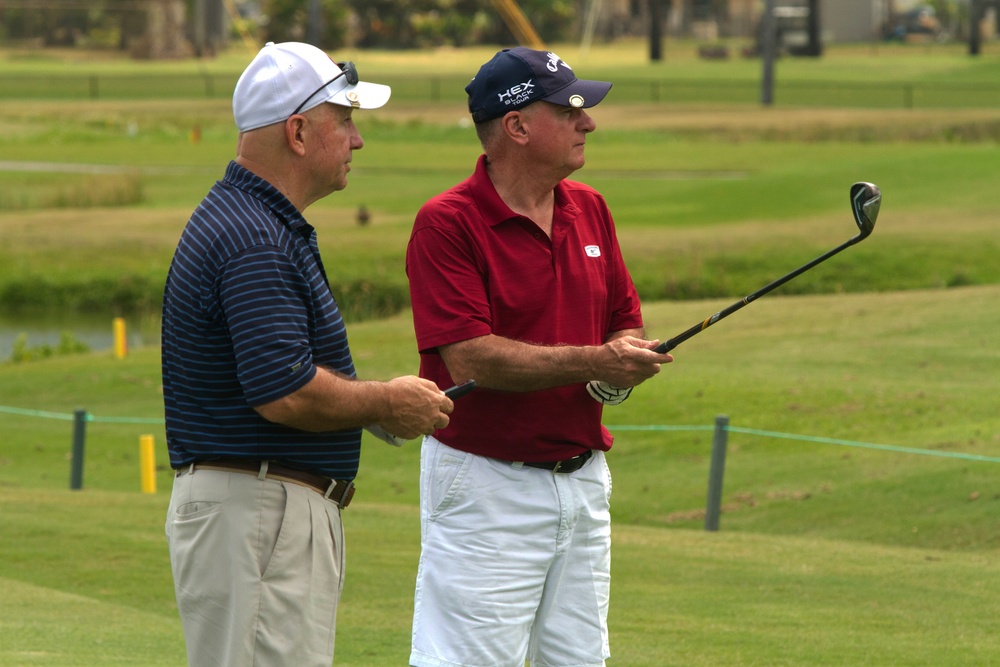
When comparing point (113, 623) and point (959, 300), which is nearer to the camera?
point (113, 623)

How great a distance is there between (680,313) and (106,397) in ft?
22.5

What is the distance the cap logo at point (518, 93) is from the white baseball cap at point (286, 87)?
0.59 meters

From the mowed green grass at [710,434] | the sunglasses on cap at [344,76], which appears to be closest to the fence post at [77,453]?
the mowed green grass at [710,434]

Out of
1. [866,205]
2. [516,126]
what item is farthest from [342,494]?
[866,205]

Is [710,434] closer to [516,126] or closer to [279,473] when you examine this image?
[516,126]

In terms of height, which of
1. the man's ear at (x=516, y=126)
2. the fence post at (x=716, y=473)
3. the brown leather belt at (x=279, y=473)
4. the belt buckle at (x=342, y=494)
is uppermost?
the man's ear at (x=516, y=126)

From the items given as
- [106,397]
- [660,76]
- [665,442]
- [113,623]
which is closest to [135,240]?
[106,397]

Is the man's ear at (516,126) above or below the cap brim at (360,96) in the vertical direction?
below

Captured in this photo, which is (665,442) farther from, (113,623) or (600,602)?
(600,602)

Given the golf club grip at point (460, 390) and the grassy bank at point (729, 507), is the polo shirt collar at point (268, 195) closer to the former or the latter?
the golf club grip at point (460, 390)

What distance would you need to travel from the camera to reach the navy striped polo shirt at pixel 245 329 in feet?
10.8

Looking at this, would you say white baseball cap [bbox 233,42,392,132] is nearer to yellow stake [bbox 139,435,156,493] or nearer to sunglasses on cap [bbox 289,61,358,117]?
sunglasses on cap [bbox 289,61,358,117]

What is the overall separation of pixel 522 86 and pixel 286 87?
0.81m

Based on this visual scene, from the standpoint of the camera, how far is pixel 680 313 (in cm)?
1816
